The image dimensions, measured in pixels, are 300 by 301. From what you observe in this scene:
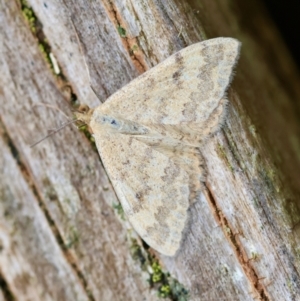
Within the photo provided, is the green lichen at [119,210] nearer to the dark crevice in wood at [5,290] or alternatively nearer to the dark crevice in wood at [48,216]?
the dark crevice in wood at [48,216]

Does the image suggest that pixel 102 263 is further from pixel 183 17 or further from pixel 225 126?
pixel 183 17

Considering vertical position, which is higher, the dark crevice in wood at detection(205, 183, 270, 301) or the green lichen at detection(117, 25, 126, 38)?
the green lichen at detection(117, 25, 126, 38)

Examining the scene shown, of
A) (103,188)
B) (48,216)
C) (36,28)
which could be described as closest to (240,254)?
(103,188)

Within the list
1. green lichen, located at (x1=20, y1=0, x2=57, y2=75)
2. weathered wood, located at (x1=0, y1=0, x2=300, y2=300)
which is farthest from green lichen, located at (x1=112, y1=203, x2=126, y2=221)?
green lichen, located at (x1=20, y1=0, x2=57, y2=75)

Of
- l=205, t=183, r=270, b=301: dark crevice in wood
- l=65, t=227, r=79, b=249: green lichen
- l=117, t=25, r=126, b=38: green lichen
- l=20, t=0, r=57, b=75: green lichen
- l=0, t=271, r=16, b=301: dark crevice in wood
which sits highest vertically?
l=20, t=0, r=57, b=75: green lichen

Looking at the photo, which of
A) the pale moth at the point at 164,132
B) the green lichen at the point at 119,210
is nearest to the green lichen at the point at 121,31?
the pale moth at the point at 164,132

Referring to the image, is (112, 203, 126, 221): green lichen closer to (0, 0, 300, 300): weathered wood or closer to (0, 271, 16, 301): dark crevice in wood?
(0, 0, 300, 300): weathered wood

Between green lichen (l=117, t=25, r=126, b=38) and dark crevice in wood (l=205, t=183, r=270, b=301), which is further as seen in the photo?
green lichen (l=117, t=25, r=126, b=38)

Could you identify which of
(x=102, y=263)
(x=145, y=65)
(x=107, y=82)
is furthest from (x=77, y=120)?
(x=102, y=263)
